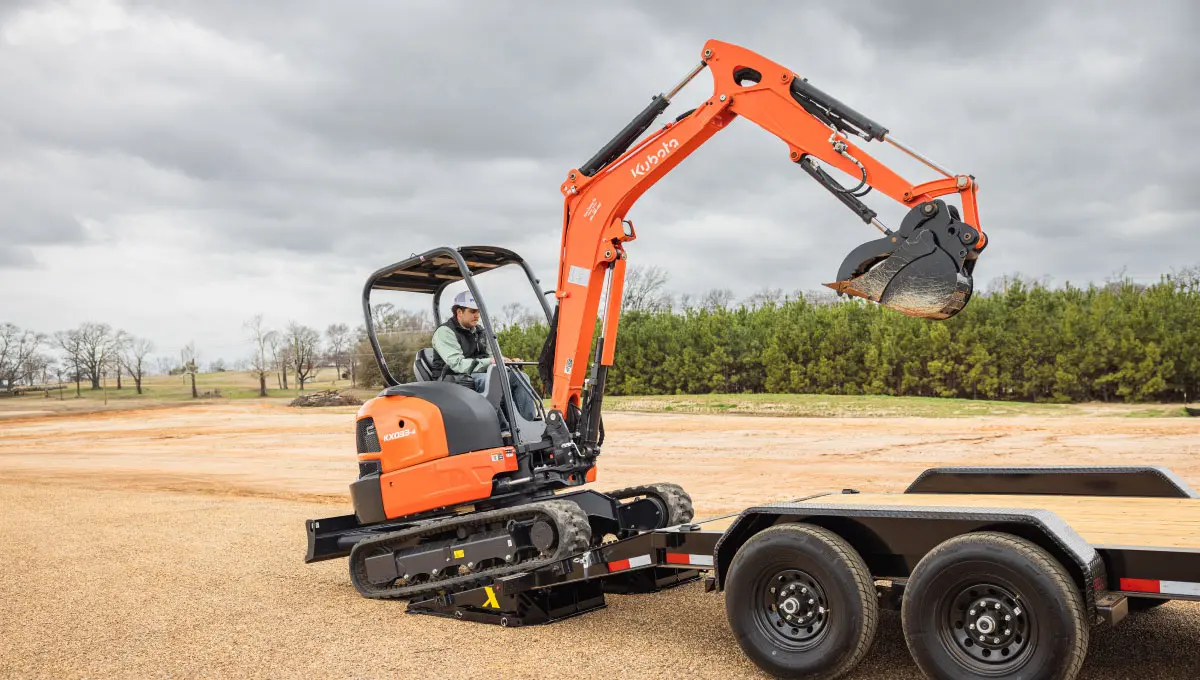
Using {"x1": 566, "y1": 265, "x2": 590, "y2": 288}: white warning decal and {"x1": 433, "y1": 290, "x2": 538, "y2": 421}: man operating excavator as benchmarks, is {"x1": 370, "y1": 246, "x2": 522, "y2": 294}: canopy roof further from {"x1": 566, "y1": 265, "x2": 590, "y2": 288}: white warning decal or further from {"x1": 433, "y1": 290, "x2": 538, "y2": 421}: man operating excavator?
{"x1": 566, "y1": 265, "x2": 590, "y2": 288}: white warning decal

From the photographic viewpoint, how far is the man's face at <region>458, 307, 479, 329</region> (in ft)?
26.1

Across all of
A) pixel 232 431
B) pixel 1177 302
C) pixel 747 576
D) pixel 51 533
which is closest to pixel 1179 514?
pixel 747 576

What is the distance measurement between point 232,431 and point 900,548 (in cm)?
2956

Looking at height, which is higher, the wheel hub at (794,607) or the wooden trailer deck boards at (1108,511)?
the wooden trailer deck boards at (1108,511)

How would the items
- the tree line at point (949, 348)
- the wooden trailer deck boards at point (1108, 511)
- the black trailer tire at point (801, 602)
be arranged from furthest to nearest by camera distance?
the tree line at point (949, 348) < the black trailer tire at point (801, 602) < the wooden trailer deck boards at point (1108, 511)

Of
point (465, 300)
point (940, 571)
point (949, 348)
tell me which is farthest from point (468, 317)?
point (949, 348)

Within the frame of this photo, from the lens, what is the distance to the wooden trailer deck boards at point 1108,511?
4879mm

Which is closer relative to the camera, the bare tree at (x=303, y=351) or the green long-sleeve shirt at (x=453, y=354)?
the green long-sleeve shirt at (x=453, y=354)

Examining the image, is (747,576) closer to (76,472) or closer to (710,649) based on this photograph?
(710,649)

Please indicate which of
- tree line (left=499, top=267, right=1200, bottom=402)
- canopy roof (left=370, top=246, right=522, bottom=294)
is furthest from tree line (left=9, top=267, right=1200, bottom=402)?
canopy roof (left=370, top=246, right=522, bottom=294)

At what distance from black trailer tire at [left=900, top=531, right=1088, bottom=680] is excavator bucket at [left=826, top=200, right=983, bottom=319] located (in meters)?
1.74

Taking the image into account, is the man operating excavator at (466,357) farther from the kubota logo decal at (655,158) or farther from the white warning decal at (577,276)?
the kubota logo decal at (655,158)

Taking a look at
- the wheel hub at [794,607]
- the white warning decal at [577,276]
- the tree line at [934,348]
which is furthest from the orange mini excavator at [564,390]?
the tree line at [934,348]

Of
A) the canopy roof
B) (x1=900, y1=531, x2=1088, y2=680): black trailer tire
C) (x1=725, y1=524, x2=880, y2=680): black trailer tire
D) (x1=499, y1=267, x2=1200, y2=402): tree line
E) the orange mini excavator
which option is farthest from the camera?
(x1=499, y1=267, x2=1200, y2=402): tree line
